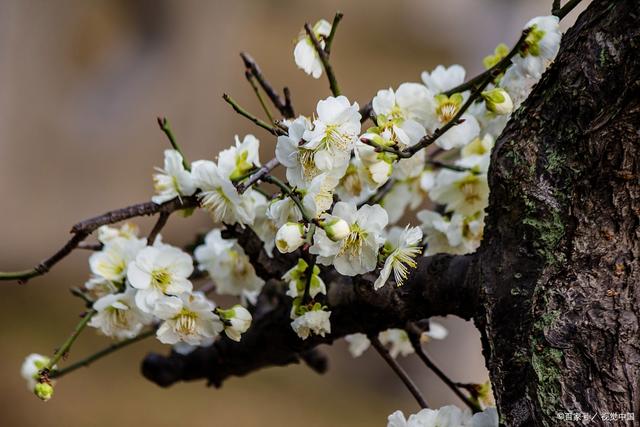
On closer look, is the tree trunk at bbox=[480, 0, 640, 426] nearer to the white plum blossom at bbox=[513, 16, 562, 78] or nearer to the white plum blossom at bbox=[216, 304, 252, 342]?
the white plum blossom at bbox=[513, 16, 562, 78]

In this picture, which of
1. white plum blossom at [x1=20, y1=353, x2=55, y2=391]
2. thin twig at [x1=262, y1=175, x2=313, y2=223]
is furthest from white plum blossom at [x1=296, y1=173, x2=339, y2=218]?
white plum blossom at [x1=20, y1=353, x2=55, y2=391]

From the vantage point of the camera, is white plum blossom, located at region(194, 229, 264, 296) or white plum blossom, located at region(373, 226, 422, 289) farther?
white plum blossom, located at region(194, 229, 264, 296)

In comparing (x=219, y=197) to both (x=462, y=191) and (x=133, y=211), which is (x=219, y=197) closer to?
(x=133, y=211)

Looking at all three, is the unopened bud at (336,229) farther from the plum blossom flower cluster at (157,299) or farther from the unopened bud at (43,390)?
the unopened bud at (43,390)

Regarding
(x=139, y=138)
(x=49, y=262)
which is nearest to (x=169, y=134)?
(x=49, y=262)

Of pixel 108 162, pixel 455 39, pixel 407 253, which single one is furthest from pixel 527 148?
pixel 455 39

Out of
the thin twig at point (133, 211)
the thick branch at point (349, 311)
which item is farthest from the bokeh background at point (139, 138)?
the thin twig at point (133, 211)
